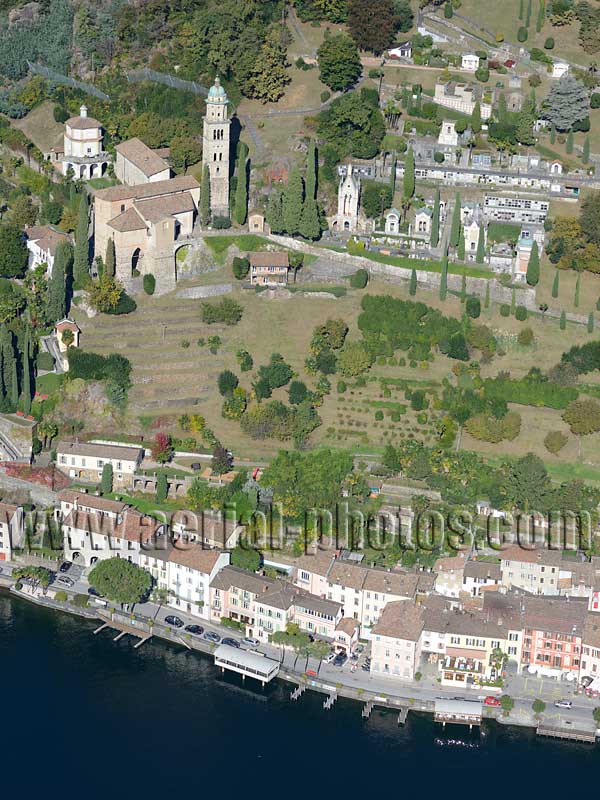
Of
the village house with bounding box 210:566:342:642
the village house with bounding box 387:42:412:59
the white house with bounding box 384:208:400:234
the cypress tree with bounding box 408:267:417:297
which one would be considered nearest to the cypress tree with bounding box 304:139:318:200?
the white house with bounding box 384:208:400:234

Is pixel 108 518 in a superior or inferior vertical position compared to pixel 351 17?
inferior

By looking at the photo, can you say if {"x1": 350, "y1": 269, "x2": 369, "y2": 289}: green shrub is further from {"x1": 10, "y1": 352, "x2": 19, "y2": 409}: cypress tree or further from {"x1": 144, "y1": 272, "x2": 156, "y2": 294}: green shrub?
{"x1": 10, "y1": 352, "x2": 19, "y2": 409}: cypress tree

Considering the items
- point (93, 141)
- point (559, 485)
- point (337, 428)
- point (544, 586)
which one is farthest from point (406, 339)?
point (93, 141)

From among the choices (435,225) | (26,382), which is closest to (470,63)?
(435,225)

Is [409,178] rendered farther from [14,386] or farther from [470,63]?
[14,386]

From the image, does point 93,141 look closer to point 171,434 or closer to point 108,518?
point 171,434
